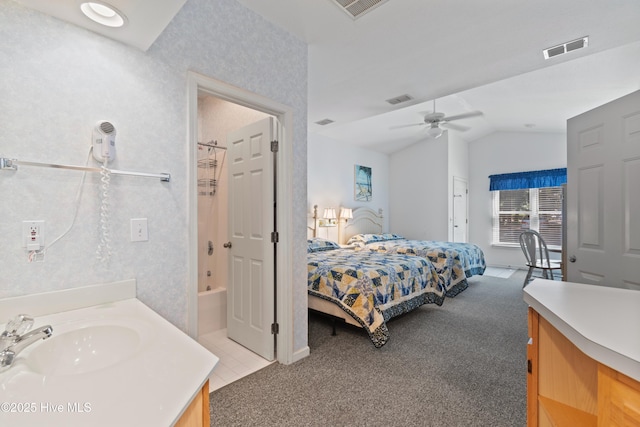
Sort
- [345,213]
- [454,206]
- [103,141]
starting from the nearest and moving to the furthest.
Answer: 1. [103,141]
2. [345,213]
3. [454,206]

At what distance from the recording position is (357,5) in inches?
78.4

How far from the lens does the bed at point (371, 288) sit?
2.73 meters

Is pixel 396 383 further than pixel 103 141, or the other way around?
pixel 396 383

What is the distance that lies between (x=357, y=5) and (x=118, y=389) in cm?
233

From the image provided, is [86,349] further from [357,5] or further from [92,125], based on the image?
[357,5]

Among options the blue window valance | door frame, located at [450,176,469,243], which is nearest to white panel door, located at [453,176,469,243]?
door frame, located at [450,176,469,243]

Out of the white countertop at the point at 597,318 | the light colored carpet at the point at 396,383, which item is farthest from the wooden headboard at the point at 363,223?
the white countertop at the point at 597,318

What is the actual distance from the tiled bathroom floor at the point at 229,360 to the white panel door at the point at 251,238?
63mm

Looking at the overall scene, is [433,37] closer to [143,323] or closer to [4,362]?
[143,323]

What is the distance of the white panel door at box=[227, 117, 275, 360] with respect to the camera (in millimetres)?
2457

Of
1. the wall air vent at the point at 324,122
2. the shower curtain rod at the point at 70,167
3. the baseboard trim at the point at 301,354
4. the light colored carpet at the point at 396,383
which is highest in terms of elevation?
the wall air vent at the point at 324,122

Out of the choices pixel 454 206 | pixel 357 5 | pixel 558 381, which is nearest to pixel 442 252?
pixel 454 206

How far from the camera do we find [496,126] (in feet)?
21.1

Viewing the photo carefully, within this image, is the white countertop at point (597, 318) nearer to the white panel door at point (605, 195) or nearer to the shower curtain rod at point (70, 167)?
the white panel door at point (605, 195)
